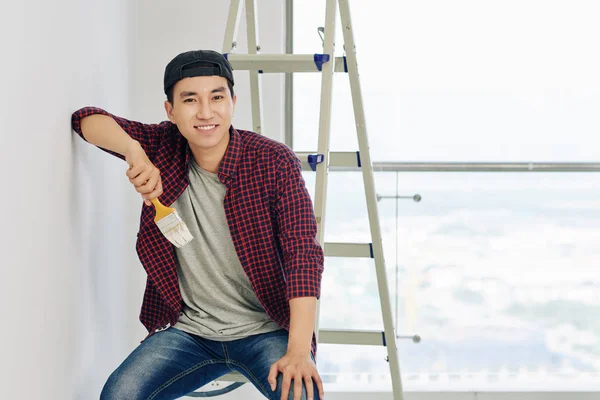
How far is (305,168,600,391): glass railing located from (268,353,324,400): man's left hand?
1413 mm

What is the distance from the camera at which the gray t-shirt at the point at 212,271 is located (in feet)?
6.15

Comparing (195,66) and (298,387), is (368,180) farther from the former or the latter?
(298,387)

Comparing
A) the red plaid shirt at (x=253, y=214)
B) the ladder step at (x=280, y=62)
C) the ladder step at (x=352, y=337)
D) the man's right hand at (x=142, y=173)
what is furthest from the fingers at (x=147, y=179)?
the ladder step at (x=352, y=337)

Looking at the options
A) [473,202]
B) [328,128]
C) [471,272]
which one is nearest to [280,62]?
[328,128]

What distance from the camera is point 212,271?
1.89 m

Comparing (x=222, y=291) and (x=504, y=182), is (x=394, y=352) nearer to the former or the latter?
(x=222, y=291)

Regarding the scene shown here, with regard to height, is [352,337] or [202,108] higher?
[202,108]

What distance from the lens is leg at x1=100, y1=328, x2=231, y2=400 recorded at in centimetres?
173

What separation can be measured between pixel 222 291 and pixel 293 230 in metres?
0.28

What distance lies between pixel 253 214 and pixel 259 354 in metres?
0.34

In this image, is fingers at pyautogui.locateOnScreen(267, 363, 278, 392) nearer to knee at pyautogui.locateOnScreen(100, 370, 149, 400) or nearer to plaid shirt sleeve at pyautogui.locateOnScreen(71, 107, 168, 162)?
knee at pyautogui.locateOnScreen(100, 370, 149, 400)

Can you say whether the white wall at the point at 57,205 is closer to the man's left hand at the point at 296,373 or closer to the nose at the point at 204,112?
the nose at the point at 204,112

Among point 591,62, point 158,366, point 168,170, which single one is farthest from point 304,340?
point 591,62

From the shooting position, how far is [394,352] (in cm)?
234
